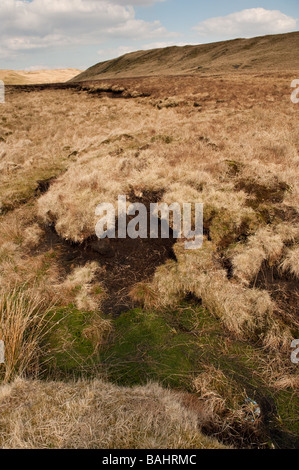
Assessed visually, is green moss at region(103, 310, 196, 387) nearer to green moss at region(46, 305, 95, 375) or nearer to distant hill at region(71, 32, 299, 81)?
green moss at region(46, 305, 95, 375)

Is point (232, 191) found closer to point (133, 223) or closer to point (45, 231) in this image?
point (133, 223)

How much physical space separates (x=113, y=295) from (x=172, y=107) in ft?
63.7

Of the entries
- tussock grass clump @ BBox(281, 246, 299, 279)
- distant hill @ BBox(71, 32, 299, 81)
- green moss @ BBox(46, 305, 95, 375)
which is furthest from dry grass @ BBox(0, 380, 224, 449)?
distant hill @ BBox(71, 32, 299, 81)

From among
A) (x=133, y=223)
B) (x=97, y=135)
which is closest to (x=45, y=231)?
(x=133, y=223)

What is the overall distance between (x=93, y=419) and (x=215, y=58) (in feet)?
229

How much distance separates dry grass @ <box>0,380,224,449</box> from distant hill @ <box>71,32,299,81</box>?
1652 inches

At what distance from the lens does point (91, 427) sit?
10.7ft

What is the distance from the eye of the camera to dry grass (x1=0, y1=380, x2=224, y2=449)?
3.10 meters

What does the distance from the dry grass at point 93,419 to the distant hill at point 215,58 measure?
4197 cm

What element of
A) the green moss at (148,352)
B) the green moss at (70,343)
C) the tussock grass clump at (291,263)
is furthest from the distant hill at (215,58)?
the green moss at (70,343)

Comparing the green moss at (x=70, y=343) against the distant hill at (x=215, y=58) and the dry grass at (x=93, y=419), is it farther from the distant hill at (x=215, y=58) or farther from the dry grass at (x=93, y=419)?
the distant hill at (x=215, y=58)

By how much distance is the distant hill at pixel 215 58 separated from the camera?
42.9m

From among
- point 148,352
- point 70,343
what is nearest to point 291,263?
point 148,352

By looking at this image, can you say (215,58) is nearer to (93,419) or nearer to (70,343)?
(70,343)
